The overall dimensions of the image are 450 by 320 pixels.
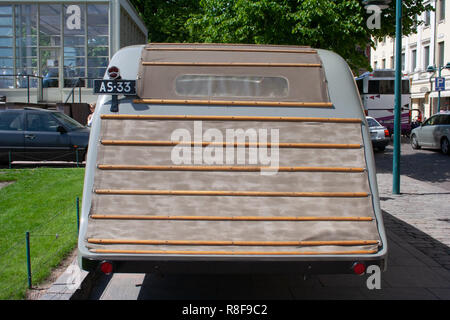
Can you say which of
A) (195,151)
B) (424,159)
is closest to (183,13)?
(424,159)

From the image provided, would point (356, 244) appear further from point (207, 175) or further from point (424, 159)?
point (424, 159)

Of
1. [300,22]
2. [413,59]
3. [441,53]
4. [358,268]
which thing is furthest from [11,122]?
[413,59]

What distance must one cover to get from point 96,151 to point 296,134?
1687mm

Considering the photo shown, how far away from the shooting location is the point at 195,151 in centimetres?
434

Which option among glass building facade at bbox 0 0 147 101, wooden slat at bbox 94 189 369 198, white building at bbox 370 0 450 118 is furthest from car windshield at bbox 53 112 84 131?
white building at bbox 370 0 450 118

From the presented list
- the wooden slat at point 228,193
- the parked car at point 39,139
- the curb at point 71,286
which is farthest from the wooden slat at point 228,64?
the parked car at point 39,139

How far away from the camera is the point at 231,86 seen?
15.8 ft

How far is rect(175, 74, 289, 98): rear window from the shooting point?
4793mm

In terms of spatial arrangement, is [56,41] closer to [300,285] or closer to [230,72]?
[230,72]

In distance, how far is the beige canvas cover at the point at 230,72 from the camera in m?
4.73

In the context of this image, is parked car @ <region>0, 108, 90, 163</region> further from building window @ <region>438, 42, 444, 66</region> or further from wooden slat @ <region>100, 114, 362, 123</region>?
building window @ <region>438, 42, 444, 66</region>

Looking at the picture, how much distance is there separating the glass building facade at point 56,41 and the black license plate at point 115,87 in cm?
1981

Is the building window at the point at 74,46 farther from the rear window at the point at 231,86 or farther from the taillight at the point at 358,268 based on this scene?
the taillight at the point at 358,268
